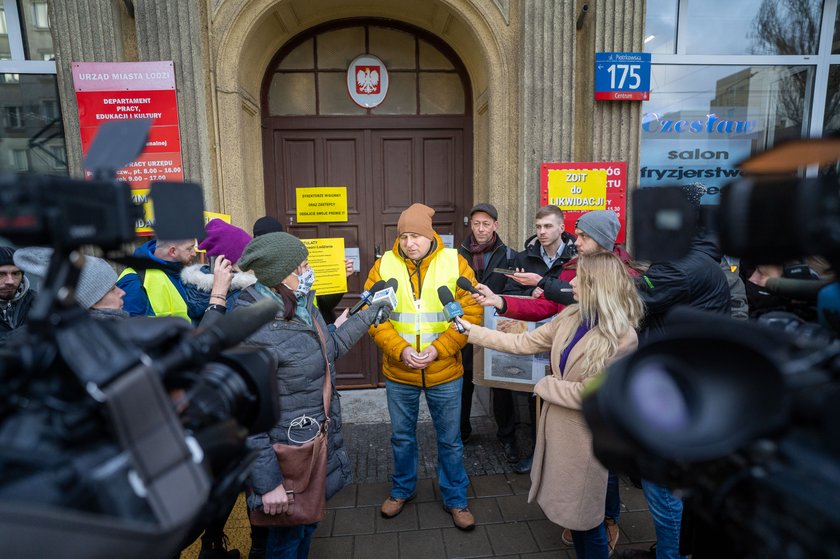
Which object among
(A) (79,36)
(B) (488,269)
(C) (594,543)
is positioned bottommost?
(C) (594,543)

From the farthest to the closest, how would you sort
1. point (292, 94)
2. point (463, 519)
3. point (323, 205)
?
1. point (292, 94)
2. point (323, 205)
3. point (463, 519)

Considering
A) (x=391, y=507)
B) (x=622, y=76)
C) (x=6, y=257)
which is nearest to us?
(x=6, y=257)

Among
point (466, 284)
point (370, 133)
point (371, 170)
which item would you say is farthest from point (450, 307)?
point (370, 133)

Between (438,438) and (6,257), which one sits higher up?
(6,257)

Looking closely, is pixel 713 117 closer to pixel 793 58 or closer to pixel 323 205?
pixel 793 58

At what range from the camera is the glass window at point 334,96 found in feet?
16.7

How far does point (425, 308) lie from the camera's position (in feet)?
10.5

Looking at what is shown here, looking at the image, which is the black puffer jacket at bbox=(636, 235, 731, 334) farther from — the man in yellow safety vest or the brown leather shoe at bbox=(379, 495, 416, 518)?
the brown leather shoe at bbox=(379, 495, 416, 518)

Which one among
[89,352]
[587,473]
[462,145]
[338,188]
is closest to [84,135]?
[338,188]

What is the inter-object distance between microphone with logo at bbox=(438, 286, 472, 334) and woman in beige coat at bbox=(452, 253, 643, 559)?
0.59 metres

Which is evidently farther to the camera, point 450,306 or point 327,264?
point 327,264

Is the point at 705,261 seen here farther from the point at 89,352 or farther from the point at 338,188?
the point at 338,188

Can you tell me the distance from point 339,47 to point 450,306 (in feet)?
11.7

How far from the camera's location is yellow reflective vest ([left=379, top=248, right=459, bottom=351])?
320 cm
